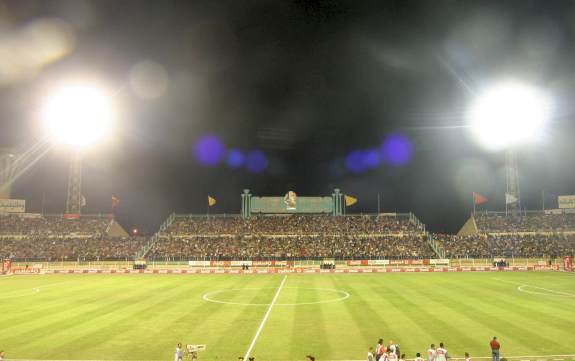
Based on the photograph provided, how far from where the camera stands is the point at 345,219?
92125mm

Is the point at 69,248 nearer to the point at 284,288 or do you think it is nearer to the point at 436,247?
the point at 284,288

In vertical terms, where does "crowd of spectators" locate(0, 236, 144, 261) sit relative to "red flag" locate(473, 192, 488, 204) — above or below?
below

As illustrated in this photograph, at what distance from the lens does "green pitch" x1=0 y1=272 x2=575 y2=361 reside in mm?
19766

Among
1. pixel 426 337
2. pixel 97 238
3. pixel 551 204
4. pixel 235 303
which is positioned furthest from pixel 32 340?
pixel 551 204

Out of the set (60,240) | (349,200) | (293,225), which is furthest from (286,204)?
(60,240)

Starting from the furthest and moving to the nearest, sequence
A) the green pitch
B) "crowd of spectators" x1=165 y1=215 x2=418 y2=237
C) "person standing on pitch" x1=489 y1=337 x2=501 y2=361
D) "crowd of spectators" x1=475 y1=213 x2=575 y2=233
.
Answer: "crowd of spectators" x1=165 y1=215 x2=418 y2=237 → "crowd of spectators" x1=475 y1=213 x2=575 y2=233 → the green pitch → "person standing on pitch" x1=489 y1=337 x2=501 y2=361

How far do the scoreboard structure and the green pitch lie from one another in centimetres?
5128

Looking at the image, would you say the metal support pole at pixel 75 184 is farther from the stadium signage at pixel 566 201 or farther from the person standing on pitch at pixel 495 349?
the stadium signage at pixel 566 201

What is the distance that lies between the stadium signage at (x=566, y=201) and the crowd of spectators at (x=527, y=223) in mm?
6185

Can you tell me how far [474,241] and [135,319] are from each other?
6951cm

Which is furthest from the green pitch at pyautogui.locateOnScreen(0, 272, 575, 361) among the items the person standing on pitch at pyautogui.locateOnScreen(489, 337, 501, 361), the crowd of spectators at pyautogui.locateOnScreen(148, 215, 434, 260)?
the crowd of spectators at pyautogui.locateOnScreen(148, 215, 434, 260)

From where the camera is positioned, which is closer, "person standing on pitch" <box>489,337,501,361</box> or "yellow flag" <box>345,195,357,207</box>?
"person standing on pitch" <box>489,337,501,361</box>

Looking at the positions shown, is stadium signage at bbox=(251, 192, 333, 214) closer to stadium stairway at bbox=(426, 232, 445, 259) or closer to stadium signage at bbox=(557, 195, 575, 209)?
stadium stairway at bbox=(426, 232, 445, 259)

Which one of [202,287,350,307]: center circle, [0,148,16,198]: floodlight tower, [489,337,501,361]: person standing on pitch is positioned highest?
[0,148,16,198]: floodlight tower
